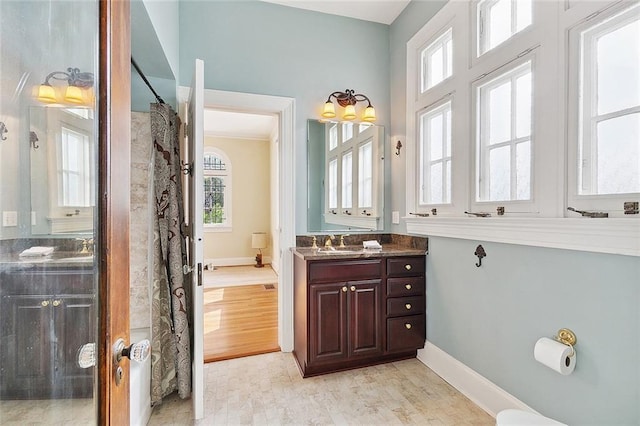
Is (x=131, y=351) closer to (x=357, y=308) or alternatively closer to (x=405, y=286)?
(x=357, y=308)

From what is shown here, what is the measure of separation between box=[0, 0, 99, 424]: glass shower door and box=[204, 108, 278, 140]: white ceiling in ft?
14.3

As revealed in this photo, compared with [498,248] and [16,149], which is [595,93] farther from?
[16,149]

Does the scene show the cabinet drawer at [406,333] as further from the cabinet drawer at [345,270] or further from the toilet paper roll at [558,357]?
the toilet paper roll at [558,357]

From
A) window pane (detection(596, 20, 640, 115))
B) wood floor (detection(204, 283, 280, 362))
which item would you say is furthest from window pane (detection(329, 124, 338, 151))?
wood floor (detection(204, 283, 280, 362))

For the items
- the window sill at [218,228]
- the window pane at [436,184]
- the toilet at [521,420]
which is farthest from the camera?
the window sill at [218,228]

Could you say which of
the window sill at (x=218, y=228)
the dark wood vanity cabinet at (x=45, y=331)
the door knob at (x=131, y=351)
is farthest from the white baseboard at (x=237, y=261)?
the dark wood vanity cabinet at (x=45, y=331)

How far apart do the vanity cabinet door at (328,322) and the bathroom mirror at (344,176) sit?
711 millimetres

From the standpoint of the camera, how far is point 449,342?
224cm

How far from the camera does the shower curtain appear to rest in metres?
1.96

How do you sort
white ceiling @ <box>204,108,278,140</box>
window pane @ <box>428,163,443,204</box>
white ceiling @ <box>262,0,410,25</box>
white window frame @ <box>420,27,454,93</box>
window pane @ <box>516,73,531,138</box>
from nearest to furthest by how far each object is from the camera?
1. window pane @ <box>516,73,531,138</box>
2. white window frame @ <box>420,27,454,93</box>
3. window pane @ <box>428,163,443,204</box>
4. white ceiling @ <box>262,0,410,25</box>
5. white ceiling @ <box>204,108,278,140</box>

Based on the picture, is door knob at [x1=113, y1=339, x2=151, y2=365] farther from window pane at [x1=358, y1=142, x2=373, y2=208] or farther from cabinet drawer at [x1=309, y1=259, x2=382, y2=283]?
window pane at [x1=358, y1=142, x2=373, y2=208]

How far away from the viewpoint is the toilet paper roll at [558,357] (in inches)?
54.1

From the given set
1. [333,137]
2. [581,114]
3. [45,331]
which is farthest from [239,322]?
[581,114]

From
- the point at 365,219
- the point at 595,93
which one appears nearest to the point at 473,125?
the point at 595,93
